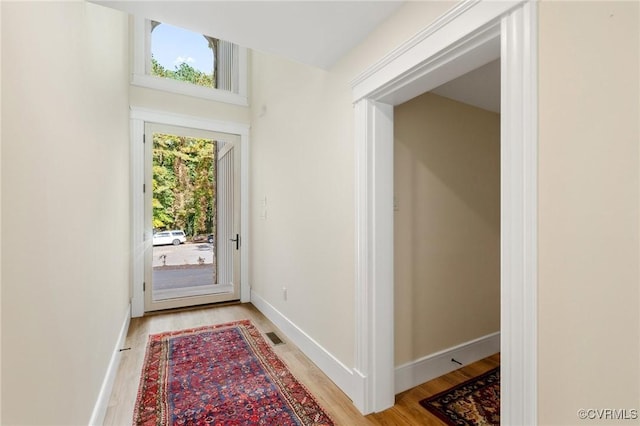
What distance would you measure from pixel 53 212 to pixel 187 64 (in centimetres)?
381

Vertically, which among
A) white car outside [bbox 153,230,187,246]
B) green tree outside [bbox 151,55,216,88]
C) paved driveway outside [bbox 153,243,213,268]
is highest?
green tree outside [bbox 151,55,216,88]

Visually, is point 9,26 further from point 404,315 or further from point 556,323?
point 404,315

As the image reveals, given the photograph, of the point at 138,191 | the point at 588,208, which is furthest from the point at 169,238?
the point at 588,208

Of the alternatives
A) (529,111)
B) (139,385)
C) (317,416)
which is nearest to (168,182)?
(139,385)

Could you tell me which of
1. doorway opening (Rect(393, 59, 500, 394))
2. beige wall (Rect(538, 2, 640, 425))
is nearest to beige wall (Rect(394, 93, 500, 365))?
doorway opening (Rect(393, 59, 500, 394))

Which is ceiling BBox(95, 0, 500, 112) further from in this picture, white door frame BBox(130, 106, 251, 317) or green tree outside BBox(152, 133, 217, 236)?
green tree outside BBox(152, 133, 217, 236)

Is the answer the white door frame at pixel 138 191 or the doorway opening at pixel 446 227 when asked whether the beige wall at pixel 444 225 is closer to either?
the doorway opening at pixel 446 227

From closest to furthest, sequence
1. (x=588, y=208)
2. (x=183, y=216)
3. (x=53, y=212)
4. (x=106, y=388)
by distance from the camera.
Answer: (x=588, y=208) → (x=53, y=212) → (x=106, y=388) → (x=183, y=216)

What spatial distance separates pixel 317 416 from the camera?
182 centimetres

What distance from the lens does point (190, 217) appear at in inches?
164

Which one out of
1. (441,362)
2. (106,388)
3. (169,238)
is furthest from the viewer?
(169,238)

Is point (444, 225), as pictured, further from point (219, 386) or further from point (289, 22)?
point (219, 386)

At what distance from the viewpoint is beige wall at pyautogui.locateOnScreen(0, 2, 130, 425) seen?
0.77m

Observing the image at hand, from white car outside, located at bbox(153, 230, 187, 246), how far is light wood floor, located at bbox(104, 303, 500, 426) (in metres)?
0.99
